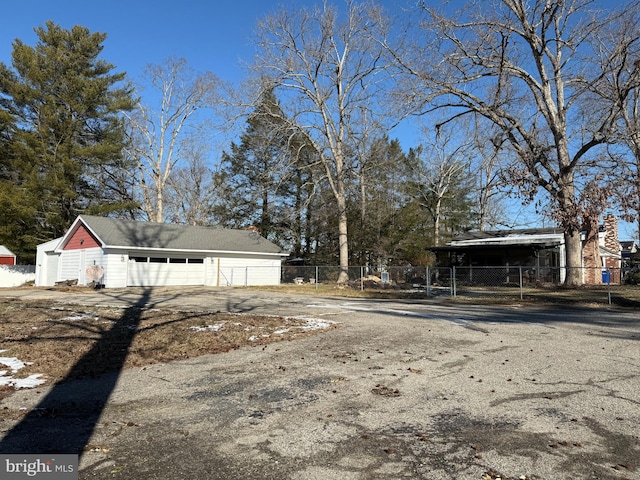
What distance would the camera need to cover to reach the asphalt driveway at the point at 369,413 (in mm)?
3502

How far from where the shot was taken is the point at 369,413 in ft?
15.5

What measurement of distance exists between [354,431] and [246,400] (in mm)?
1496

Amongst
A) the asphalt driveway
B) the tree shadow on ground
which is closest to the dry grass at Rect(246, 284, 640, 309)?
the asphalt driveway

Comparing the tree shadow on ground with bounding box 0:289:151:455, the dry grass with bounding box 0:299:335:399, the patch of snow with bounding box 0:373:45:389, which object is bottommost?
the tree shadow on ground with bounding box 0:289:151:455

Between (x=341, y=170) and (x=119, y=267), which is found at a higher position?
(x=341, y=170)

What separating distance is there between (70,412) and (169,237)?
24.9m

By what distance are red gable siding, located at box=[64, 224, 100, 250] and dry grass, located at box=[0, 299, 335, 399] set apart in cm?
1397

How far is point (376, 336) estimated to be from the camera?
9.23 meters

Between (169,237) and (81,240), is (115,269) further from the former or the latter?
(169,237)

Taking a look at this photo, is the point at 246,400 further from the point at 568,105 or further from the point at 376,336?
the point at 568,105

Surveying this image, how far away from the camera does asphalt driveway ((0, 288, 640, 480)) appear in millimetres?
3502

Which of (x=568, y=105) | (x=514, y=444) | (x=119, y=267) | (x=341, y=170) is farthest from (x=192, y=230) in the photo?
(x=514, y=444)

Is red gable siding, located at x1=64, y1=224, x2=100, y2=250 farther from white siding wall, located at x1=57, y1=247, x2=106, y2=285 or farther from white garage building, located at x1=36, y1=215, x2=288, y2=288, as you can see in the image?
white siding wall, located at x1=57, y1=247, x2=106, y2=285

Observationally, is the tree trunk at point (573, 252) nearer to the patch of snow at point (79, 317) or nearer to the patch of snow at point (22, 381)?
the patch of snow at point (79, 317)
